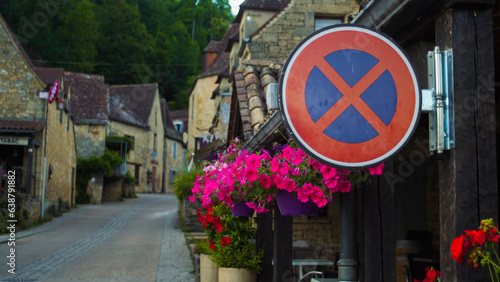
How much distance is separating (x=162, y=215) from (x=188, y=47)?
→ 36.3m

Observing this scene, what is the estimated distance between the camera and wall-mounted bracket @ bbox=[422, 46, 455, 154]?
2594 mm

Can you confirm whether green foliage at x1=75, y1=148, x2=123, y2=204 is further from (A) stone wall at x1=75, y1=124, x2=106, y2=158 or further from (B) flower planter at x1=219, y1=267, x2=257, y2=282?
(B) flower planter at x1=219, y1=267, x2=257, y2=282

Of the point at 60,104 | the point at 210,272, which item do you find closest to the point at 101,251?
the point at 210,272

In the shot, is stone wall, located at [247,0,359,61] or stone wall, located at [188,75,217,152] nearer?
stone wall, located at [247,0,359,61]

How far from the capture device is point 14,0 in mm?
33156

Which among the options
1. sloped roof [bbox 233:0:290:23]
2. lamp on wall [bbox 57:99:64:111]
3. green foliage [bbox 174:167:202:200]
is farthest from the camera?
lamp on wall [bbox 57:99:64:111]

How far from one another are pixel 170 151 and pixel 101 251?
39.9m

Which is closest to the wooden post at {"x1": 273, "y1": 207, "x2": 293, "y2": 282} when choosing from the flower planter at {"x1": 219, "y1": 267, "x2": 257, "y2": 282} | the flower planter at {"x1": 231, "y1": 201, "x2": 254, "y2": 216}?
the flower planter at {"x1": 231, "y1": 201, "x2": 254, "y2": 216}

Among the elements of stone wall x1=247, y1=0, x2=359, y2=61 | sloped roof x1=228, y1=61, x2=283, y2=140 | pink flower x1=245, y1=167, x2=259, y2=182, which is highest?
stone wall x1=247, y1=0, x2=359, y2=61

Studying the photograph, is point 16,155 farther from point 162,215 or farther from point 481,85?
point 481,85

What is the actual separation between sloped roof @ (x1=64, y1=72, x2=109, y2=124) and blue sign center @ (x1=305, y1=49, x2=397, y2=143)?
32761mm

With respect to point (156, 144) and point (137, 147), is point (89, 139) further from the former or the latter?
point (156, 144)

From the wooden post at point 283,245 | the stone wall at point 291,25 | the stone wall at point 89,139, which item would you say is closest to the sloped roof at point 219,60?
the stone wall at point 89,139

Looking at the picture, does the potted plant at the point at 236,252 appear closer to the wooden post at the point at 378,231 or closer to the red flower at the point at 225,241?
the red flower at the point at 225,241
